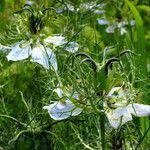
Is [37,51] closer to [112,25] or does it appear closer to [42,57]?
[42,57]

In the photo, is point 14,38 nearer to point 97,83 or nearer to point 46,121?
point 46,121

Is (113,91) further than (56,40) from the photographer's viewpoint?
No

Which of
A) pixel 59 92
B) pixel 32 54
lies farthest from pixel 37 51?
pixel 59 92

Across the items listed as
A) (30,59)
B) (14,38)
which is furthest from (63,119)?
(14,38)

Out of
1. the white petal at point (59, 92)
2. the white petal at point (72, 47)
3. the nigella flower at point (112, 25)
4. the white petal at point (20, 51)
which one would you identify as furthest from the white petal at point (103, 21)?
the white petal at point (59, 92)

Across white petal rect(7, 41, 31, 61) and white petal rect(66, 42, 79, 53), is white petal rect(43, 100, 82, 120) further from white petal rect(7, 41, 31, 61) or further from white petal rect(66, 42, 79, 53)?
white petal rect(66, 42, 79, 53)

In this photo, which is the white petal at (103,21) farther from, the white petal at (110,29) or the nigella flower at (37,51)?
the nigella flower at (37,51)

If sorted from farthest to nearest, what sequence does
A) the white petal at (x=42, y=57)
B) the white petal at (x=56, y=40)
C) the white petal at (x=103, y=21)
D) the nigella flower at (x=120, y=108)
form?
the white petal at (x=103, y=21) < the white petal at (x=56, y=40) < the white petal at (x=42, y=57) < the nigella flower at (x=120, y=108)
